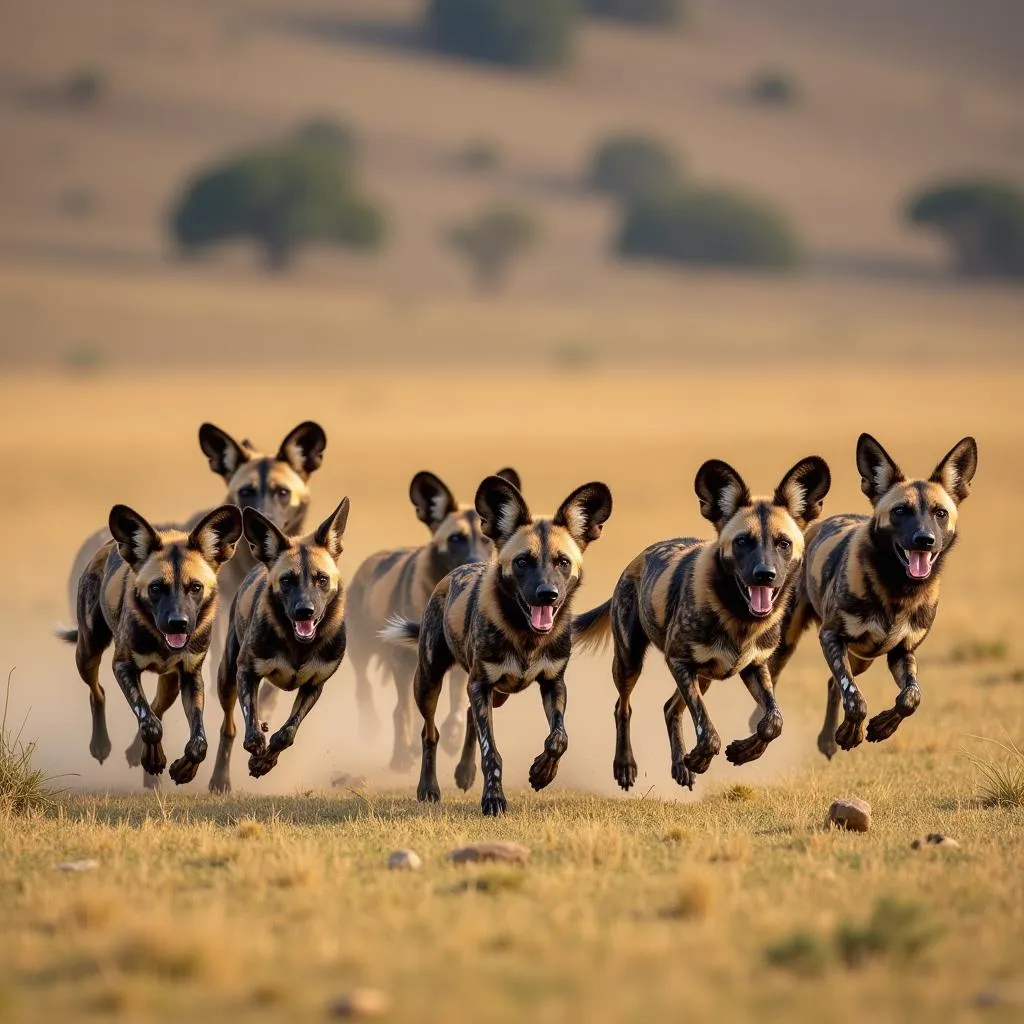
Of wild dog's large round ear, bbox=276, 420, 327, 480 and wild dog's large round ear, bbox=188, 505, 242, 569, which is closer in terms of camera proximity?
wild dog's large round ear, bbox=188, 505, 242, 569

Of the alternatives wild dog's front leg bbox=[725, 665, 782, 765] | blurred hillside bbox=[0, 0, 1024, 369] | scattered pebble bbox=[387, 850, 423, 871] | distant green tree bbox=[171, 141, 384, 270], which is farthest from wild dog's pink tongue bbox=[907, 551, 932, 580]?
distant green tree bbox=[171, 141, 384, 270]

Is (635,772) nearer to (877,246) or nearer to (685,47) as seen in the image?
(877,246)

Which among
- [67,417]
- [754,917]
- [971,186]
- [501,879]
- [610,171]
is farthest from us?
[610,171]

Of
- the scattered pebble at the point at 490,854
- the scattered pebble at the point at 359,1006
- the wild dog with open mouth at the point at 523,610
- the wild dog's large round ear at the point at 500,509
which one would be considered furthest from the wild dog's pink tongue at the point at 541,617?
the scattered pebble at the point at 359,1006

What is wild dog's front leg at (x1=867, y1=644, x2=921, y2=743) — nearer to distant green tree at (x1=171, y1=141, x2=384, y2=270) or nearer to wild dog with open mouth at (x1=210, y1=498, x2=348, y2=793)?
wild dog with open mouth at (x1=210, y1=498, x2=348, y2=793)

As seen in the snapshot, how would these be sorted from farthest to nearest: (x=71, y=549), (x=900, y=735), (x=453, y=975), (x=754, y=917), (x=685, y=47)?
(x=685, y=47) < (x=71, y=549) < (x=900, y=735) < (x=754, y=917) < (x=453, y=975)

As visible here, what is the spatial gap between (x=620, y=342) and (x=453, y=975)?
48.4 metres

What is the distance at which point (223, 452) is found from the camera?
38.8ft

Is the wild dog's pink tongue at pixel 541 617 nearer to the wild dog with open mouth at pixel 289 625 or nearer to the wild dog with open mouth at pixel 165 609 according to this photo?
the wild dog with open mouth at pixel 289 625

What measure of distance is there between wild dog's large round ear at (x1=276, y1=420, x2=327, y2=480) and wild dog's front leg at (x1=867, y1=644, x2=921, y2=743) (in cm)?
401

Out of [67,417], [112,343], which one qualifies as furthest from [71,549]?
[112,343]

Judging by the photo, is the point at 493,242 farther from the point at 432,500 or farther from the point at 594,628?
the point at 594,628

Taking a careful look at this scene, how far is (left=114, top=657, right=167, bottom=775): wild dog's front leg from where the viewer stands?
895 centimetres

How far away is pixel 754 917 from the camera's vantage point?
6.33 meters
